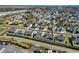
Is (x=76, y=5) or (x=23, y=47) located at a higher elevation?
(x=76, y=5)

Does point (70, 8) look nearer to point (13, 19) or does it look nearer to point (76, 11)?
point (76, 11)

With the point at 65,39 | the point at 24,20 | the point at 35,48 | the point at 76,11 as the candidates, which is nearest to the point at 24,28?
the point at 24,20

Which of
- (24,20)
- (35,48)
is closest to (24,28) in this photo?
(24,20)

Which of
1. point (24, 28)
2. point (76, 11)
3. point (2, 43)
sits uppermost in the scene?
point (76, 11)

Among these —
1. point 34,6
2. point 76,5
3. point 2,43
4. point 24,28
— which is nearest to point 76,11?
point 76,5

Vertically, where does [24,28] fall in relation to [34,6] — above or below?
below
